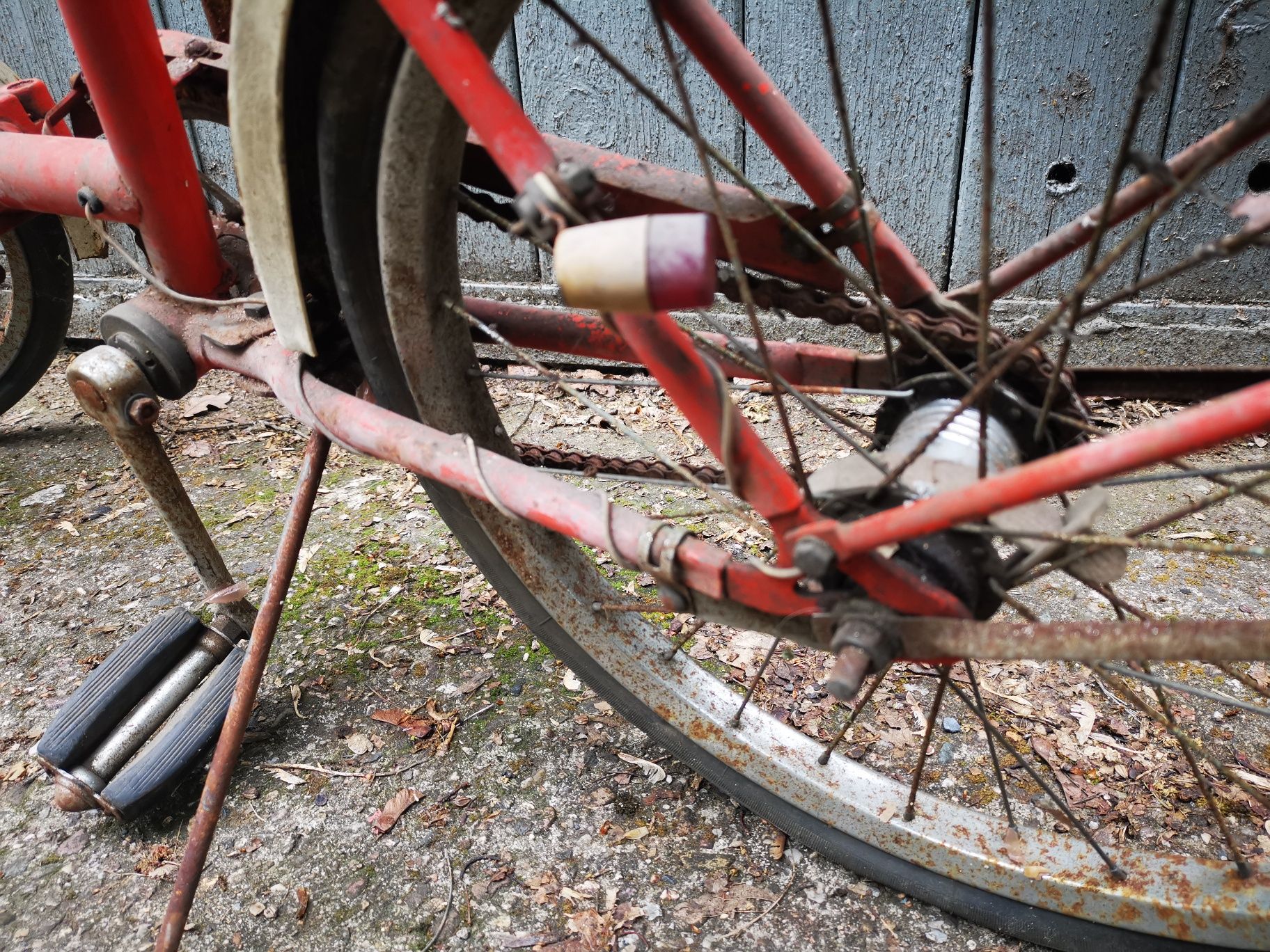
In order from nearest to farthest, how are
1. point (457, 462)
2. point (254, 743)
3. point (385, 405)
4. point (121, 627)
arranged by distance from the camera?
point (457, 462)
point (385, 405)
point (254, 743)
point (121, 627)

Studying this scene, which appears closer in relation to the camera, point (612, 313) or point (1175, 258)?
point (612, 313)

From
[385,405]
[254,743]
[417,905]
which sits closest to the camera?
[385,405]

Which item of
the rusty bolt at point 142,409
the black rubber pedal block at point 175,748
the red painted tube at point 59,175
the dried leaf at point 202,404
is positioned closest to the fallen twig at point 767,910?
the black rubber pedal block at point 175,748

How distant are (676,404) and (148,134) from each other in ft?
3.45

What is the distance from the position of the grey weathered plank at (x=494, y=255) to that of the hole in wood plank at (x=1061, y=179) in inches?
74.5

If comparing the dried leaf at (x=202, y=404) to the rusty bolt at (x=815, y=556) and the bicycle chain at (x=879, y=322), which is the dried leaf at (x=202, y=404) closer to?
the bicycle chain at (x=879, y=322)

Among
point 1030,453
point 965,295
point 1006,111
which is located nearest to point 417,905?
point 1030,453

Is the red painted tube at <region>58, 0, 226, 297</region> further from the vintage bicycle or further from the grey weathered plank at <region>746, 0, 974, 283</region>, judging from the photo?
the grey weathered plank at <region>746, 0, 974, 283</region>

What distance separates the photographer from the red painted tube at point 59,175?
1565 millimetres

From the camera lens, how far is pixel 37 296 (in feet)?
9.40

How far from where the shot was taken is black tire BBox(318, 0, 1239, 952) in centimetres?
117

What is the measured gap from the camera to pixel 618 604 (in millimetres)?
1605

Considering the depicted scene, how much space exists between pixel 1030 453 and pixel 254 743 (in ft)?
5.45

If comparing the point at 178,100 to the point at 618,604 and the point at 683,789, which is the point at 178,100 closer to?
the point at 618,604
